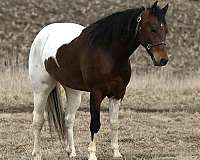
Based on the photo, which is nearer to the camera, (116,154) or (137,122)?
(116,154)

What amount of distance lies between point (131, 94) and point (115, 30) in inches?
395

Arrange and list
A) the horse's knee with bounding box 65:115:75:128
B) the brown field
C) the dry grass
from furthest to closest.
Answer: the dry grass < the brown field < the horse's knee with bounding box 65:115:75:128

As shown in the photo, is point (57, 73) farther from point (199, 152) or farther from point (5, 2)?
point (5, 2)

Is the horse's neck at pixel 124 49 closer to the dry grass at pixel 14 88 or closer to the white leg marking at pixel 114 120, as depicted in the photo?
the white leg marking at pixel 114 120

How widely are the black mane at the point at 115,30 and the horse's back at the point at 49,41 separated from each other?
29.2 inches

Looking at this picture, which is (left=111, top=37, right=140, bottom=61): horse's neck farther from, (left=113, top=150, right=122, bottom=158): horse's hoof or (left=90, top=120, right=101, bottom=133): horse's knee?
(left=113, top=150, right=122, bottom=158): horse's hoof

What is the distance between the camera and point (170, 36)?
30594 mm

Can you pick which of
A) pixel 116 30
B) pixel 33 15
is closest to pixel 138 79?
pixel 116 30

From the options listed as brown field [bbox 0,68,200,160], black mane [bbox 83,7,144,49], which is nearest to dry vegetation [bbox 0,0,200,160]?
brown field [bbox 0,68,200,160]

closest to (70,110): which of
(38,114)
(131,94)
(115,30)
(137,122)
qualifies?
(38,114)

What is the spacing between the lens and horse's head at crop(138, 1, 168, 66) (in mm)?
6777

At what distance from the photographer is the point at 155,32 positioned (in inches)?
270

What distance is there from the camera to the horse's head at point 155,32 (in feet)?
22.2

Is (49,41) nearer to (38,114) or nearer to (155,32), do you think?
(38,114)
